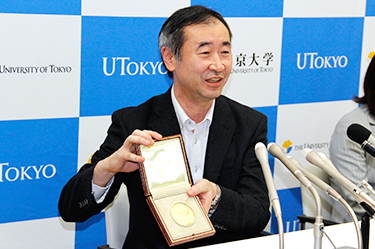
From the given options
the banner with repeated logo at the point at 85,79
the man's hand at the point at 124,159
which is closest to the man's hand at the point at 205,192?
the man's hand at the point at 124,159

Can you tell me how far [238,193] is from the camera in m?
1.94

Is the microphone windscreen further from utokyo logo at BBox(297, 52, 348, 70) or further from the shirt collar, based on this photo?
utokyo logo at BBox(297, 52, 348, 70)

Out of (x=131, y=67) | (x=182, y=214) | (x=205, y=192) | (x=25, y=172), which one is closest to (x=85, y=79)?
(x=131, y=67)

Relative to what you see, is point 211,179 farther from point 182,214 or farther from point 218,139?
point 182,214

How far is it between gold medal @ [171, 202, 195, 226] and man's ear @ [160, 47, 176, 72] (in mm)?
694

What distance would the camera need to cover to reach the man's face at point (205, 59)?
1905mm

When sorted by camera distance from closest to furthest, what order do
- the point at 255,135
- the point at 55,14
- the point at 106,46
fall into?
the point at 255,135, the point at 55,14, the point at 106,46

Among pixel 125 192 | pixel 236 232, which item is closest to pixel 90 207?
pixel 125 192

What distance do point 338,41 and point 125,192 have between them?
211cm

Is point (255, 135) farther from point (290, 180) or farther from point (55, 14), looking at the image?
point (290, 180)

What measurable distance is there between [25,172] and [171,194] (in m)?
1.23

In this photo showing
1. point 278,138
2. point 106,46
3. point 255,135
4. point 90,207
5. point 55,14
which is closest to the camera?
point 90,207

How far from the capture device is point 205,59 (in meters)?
1.92

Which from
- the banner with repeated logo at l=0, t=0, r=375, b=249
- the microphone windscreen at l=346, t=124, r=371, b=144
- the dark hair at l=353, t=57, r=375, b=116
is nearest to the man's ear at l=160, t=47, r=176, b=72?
the banner with repeated logo at l=0, t=0, r=375, b=249
